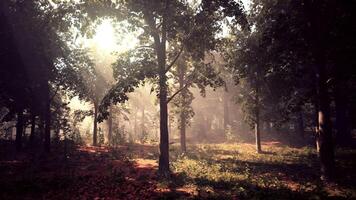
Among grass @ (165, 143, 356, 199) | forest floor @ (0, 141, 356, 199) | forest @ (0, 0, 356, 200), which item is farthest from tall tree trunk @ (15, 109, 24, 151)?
grass @ (165, 143, 356, 199)

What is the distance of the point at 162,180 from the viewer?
50.1ft

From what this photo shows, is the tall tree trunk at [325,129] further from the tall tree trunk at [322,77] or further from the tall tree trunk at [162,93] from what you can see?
the tall tree trunk at [162,93]

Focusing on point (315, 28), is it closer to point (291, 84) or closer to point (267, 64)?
point (267, 64)

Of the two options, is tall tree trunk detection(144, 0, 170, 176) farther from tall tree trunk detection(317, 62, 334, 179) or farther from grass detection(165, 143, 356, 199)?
tall tree trunk detection(317, 62, 334, 179)

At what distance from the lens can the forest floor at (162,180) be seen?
41.8 ft

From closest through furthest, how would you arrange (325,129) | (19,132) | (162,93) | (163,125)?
(325,129) → (162,93) → (163,125) → (19,132)

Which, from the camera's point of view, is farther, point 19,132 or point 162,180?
point 19,132

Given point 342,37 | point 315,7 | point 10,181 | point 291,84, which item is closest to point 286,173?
point 342,37

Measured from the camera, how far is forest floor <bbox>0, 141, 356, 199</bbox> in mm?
12750

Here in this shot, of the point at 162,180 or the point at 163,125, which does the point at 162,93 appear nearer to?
the point at 163,125

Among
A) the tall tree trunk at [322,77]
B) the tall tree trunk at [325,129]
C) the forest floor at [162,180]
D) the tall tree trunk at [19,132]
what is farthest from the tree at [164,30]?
the tall tree trunk at [19,132]

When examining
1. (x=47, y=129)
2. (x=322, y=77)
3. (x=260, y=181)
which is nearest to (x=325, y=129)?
(x=322, y=77)

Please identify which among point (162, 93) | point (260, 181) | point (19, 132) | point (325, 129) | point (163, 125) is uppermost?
point (162, 93)

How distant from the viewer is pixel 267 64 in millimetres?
19562
